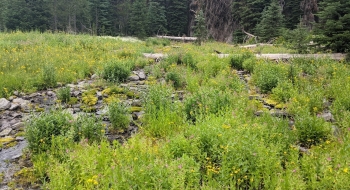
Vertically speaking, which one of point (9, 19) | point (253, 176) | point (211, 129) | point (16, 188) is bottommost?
point (16, 188)

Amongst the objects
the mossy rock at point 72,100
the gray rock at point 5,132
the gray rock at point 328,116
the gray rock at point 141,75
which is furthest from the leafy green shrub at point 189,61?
the gray rock at point 5,132

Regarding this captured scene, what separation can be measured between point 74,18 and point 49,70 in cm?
4446

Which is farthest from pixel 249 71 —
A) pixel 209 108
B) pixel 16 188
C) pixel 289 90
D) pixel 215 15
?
pixel 215 15

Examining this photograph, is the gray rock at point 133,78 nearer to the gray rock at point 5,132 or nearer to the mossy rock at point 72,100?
the mossy rock at point 72,100

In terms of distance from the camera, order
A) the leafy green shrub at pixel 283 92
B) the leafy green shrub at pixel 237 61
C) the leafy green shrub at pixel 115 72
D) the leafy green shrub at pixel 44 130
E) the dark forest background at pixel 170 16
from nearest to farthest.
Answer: the leafy green shrub at pixel 44 130 → the leafy green shrub at pixel 283 92 → the leafy green shrub at pixel 115 72 → the leafy green shrub at pixel 237 61 → the dark forest background at pixel 170 16

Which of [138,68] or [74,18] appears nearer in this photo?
[138,68]

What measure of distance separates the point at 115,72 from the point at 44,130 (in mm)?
4676

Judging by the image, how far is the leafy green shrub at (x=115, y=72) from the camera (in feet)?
30.5

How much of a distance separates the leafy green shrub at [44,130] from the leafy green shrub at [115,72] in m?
4.07

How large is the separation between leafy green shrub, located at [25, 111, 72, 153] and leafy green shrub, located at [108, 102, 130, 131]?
37.2 inches

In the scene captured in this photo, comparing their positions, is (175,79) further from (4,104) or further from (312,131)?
(4,104)

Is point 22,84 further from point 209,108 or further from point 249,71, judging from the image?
point 249,71

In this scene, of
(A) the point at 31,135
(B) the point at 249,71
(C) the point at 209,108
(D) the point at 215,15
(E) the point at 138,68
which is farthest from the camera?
(D) the point at 215,15

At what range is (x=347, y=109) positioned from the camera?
231 inches
